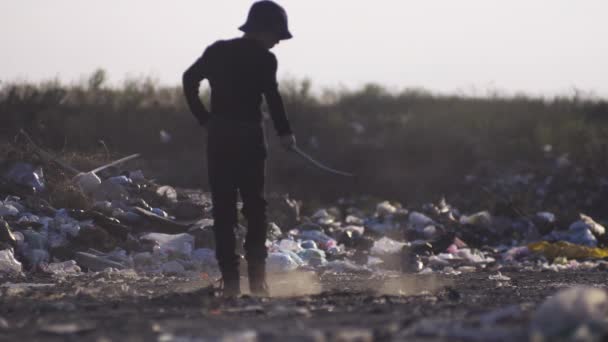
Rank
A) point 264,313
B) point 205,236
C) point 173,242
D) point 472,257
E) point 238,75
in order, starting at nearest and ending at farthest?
1. point 264,313
2. point 238,75
3. point 173,242
4. point 205,236
5. point 472,257

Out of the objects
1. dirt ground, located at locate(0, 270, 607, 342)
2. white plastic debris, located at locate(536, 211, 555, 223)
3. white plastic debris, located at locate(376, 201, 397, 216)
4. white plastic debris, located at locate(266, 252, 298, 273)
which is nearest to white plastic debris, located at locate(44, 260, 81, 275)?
dirt ground, located at locate(0, 270, 607, 342)

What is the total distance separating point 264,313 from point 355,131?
57.4 ft

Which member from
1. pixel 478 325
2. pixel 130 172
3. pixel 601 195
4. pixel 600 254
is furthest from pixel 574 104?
pixel 478 325

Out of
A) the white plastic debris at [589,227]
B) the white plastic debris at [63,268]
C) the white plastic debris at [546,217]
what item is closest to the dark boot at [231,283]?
the white plastic debris at [63,268]

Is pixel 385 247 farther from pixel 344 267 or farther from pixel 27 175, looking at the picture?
pixel 27 175

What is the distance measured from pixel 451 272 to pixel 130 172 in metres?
4.14

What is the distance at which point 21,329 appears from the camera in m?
5.07

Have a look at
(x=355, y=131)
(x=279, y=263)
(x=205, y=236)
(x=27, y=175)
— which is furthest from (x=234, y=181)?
(x=355, y=131)

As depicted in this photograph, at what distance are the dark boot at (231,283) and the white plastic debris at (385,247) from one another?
536 cm

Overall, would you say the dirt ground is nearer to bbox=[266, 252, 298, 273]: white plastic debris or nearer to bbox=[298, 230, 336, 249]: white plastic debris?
bbox=[266, 252, 298, 273]: white plastic debris

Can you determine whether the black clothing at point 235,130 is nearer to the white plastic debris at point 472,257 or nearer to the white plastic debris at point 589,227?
the white plastic debris at point 472,257

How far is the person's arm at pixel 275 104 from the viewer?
6.74 meters

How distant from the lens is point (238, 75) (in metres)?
6.64

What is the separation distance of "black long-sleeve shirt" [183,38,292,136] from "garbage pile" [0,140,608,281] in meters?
3.19
